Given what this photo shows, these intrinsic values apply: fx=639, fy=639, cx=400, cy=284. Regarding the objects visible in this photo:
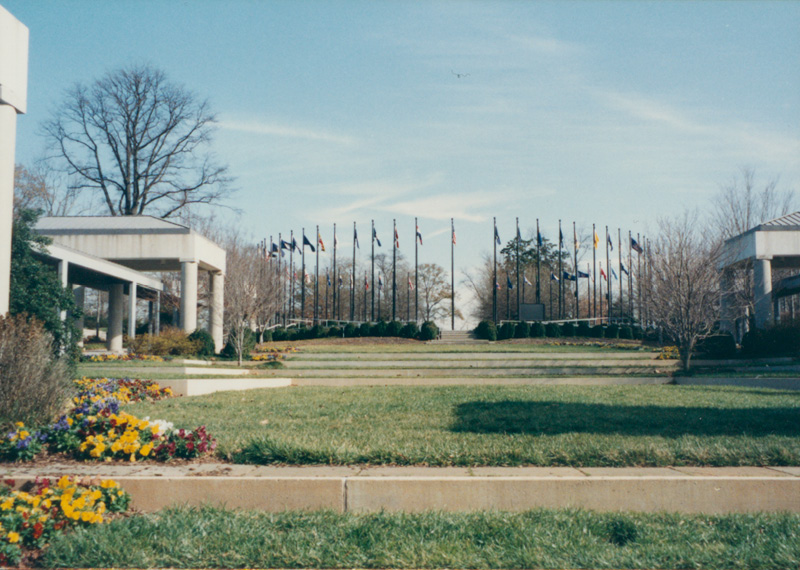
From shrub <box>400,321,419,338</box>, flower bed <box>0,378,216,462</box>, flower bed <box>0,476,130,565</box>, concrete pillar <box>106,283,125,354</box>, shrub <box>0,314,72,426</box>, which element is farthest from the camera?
shrub <box>400,321,419,338</box>

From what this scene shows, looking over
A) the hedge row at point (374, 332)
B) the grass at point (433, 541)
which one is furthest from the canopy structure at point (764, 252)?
the grass at point (433, 541)

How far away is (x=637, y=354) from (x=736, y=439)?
65.3 ft

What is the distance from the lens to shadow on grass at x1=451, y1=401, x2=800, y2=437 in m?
6.83

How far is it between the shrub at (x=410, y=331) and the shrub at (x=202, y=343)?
Answer: 14176mm

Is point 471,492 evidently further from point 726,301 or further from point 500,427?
point 726,301

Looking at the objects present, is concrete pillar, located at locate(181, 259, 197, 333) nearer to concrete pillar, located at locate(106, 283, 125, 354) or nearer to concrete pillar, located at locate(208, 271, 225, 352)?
concrete pillar, located at locate(208, 271, 225, 352)

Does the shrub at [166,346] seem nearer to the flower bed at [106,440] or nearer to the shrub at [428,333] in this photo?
the shrub at [428,333]

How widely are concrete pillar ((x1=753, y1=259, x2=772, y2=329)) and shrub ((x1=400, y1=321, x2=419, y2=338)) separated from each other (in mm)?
17316

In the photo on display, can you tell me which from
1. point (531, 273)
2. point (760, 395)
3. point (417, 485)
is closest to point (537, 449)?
point (417, 485)

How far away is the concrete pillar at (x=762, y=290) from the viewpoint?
26109mm

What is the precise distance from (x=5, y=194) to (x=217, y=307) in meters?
16.3

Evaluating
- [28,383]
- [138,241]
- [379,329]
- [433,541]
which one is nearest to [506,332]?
[379,329]

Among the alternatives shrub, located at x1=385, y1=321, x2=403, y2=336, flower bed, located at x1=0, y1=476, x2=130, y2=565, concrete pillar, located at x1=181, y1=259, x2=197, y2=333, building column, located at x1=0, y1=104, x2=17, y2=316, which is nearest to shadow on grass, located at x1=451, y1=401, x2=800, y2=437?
flower bed, located at x1=0, y1=476, x2=130, y2=565

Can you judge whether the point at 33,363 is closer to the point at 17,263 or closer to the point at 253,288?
the point at 17,263
